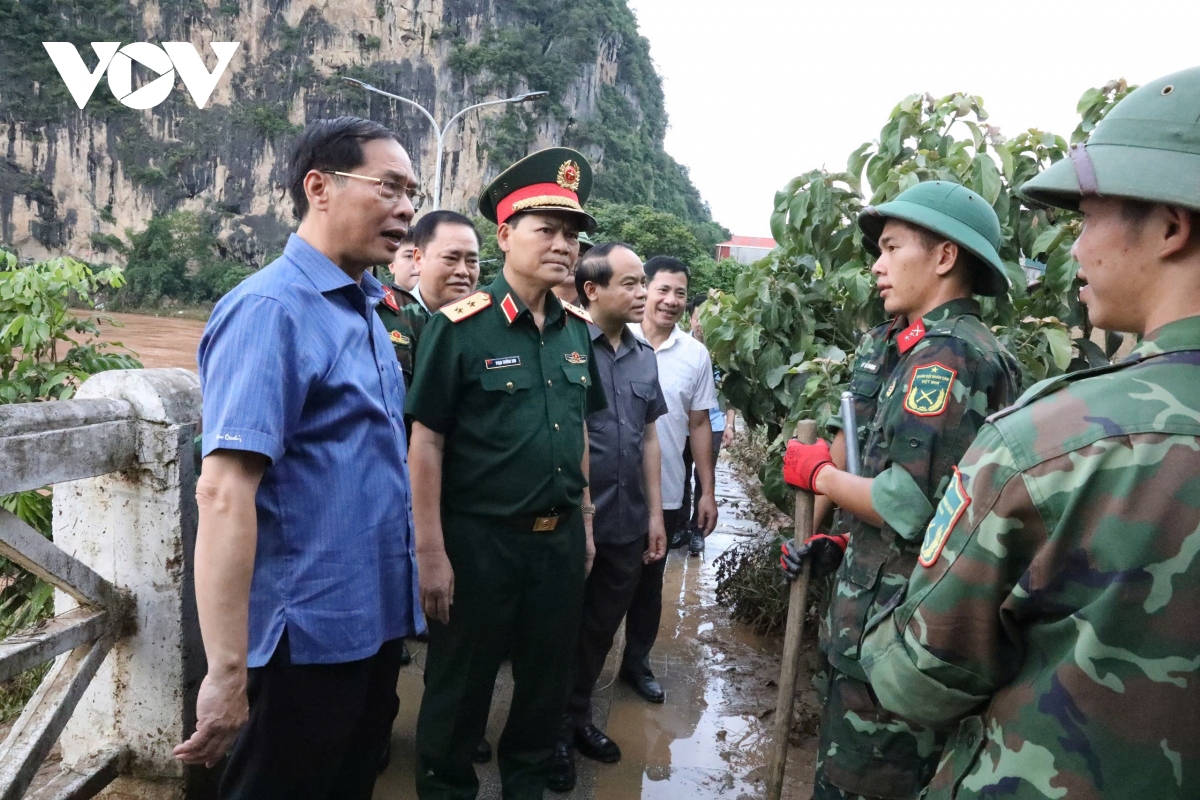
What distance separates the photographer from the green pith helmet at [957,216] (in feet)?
6.40

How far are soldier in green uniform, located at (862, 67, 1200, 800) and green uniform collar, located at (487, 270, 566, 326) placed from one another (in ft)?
4.93

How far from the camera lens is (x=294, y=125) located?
50.0 meters

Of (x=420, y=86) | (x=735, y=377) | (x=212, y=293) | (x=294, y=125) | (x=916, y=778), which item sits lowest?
(x=212, y=293)

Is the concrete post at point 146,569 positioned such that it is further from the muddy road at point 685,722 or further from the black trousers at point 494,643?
the muddy road at point 685,722

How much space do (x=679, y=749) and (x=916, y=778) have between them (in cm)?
134

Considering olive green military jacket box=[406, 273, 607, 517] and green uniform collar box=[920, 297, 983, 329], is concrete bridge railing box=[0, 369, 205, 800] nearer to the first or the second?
olive green military jacket box=[406, 273, 607, 517]

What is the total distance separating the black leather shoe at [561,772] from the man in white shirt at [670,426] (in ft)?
2.41

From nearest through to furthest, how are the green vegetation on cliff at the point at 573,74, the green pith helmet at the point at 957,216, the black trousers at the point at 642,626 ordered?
1. the green pith helmet at the point at 957,216
2. the black trousers at the point at 642,626
3. the green vegetation on cliff at the point at 573,74

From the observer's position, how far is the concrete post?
6.56 ft

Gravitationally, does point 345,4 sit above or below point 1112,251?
above

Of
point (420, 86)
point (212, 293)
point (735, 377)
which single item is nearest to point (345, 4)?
point (420, 86)

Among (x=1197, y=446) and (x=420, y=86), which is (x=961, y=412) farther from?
(x=420, y=86)

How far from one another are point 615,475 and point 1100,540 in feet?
7.05
